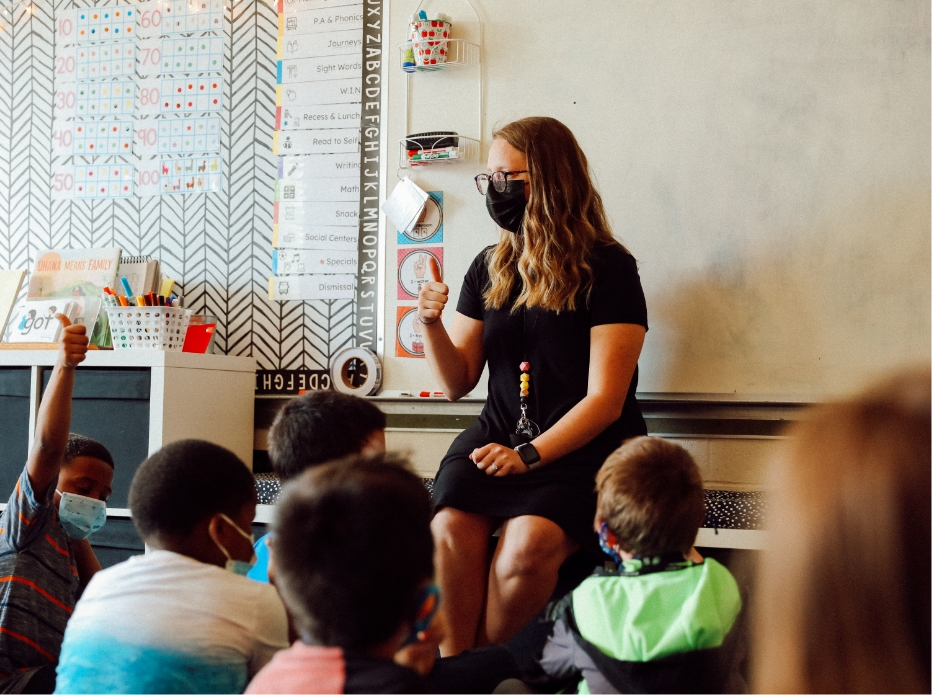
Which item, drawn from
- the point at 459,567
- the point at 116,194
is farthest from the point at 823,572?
the point at 116,194

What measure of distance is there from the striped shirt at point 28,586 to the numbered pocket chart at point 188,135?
62.0 inches

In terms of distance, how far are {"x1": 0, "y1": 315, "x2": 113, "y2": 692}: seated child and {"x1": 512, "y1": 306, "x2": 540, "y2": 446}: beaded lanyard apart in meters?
0.90

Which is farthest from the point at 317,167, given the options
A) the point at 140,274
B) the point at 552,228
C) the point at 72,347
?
the point at 72,347

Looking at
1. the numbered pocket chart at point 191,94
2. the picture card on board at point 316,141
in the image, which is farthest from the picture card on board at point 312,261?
the numbered pocket chart at point 191,94

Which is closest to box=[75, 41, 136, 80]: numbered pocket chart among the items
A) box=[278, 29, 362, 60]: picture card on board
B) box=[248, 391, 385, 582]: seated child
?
box=[278, 29, 362, 60]: picture card on board

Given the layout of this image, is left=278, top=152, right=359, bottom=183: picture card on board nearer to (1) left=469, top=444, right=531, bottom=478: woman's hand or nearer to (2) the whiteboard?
(2) the whiteboard

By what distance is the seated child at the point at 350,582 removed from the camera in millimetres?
755

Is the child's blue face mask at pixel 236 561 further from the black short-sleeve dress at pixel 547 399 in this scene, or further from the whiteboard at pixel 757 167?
the whiteboard at pixel 757 167

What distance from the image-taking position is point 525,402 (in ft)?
6.13

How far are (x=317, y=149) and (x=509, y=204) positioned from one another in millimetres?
932

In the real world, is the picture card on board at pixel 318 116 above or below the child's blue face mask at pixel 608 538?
above

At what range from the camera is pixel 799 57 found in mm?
2100

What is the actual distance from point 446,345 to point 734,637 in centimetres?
94

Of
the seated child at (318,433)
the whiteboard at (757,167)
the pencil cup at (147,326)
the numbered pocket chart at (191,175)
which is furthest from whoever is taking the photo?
the numbered pocket chart at (191,175)
